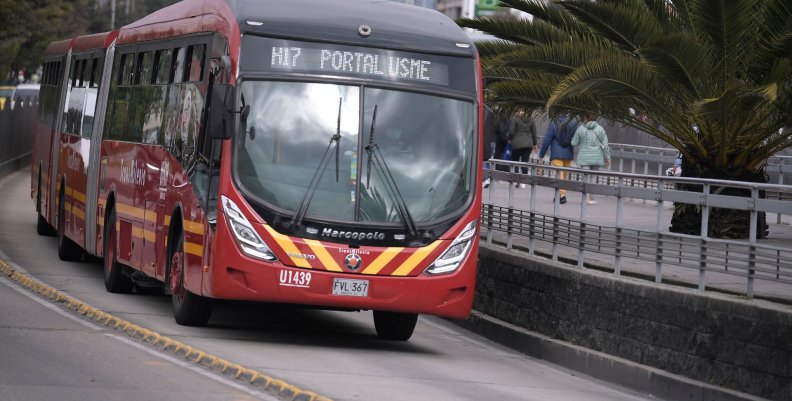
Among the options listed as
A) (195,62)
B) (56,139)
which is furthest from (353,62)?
(56,139)

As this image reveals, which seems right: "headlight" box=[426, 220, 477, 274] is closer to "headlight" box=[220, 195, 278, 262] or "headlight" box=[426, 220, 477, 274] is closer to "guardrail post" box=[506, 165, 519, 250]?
"headlight" box=[220, 195, 278, 262]

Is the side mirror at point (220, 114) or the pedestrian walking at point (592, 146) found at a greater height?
the pedestrian walking at point (592, 146)

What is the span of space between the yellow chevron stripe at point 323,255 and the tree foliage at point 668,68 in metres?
3.16

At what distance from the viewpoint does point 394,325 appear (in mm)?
14602

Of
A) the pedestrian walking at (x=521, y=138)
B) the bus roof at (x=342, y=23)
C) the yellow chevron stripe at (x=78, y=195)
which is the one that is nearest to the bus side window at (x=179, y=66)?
the bus roof at (x=342, y=23)

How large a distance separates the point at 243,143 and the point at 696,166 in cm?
652

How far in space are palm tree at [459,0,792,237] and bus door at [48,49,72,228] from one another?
22.4ft

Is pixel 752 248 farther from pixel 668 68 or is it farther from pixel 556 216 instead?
pixel 668 68

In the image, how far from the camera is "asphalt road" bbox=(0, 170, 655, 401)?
10.3 metres

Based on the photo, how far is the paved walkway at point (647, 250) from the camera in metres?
12.0

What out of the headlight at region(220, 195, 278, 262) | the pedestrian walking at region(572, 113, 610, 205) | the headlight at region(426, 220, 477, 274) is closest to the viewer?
the headlight at region(220, 195, 278, 262)

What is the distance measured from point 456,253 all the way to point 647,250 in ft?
5.72

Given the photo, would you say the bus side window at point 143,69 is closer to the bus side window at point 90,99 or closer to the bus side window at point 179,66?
the bus side window at point 179,66

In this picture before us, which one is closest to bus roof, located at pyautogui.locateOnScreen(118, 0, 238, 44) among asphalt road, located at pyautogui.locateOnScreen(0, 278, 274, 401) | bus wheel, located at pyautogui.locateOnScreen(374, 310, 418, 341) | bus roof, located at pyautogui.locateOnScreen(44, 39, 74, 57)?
asphalt road, located at pyautogui.locateOnScreen(0, 278, 274, 401)
